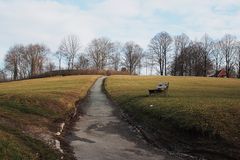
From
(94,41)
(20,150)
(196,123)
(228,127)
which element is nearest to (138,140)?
(196,123)

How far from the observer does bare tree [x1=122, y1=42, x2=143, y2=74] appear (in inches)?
5123

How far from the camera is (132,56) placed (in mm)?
130875

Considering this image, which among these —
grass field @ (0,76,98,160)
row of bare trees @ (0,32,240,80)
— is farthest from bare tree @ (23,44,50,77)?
grass field @ (0,76,98,160)

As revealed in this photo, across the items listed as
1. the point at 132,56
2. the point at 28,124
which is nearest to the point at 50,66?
the point at 132,56

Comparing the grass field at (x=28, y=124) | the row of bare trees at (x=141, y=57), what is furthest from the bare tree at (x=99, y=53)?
the grass field at (x=28, y=124)

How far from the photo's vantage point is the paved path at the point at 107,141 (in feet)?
49.5

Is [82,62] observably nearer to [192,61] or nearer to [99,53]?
[99,53]

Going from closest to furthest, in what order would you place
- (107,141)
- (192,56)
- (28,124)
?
(107,141)
(28,124)
(192,56)

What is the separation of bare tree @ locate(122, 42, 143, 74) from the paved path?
10527 centimetres

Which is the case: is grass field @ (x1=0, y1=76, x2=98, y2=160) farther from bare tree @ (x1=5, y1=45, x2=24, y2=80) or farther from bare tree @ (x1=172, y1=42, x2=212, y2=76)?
bare tree @ (x1=5, y1=45, x2=24, y2=80)

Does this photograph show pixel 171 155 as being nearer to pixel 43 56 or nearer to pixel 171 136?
pixel 171 136

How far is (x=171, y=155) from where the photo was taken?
50.6 ft

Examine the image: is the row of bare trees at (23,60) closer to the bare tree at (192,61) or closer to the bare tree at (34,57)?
the bare tree at (34,57)

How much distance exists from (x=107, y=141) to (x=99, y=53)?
107 metres
